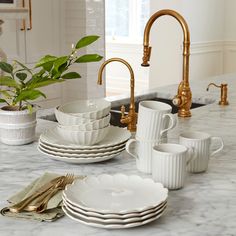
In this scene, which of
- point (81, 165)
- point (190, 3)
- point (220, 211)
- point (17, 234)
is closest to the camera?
point (17, 234)

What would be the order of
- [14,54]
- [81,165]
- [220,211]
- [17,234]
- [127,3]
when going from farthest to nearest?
[127,3] → [14,54] → [81,165] → [220,211] → [17,234]

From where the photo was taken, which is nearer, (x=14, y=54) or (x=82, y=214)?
(x=82, y=214)

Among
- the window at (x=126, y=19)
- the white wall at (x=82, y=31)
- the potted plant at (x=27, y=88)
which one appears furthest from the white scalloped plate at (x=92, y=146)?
the window at (x=126, y=19)

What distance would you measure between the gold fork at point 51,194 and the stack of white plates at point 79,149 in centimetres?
15

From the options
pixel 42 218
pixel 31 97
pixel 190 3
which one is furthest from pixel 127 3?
pixel 42 218

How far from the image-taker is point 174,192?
129 centimetres

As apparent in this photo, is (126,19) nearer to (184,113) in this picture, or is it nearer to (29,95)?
(184,113)

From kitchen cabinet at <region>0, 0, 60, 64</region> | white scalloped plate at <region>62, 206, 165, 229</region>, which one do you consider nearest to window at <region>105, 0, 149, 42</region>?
kitchen cabinet at <region>0, 0, 60, 64</region>

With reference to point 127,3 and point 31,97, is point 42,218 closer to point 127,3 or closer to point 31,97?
point 31,97

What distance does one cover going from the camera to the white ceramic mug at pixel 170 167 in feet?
4.14

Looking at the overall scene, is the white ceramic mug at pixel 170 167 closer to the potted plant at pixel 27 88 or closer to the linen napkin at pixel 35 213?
the linen napkin at pixel 35 213

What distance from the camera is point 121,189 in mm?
1207

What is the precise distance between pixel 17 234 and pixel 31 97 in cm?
62

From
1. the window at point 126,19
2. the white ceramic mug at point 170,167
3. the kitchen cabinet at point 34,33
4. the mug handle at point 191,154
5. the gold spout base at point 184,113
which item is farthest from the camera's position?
the window at point 126,19
